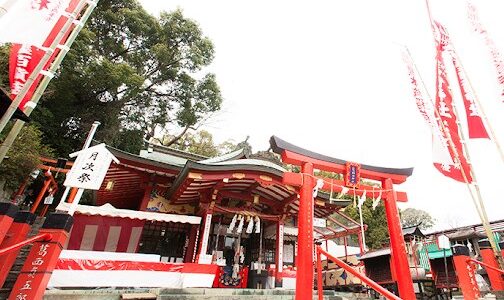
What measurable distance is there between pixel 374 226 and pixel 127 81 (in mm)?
25965

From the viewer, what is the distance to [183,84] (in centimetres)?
2811

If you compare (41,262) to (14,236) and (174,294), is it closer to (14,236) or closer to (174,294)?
(14,236)

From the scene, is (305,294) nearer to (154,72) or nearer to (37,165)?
(37,165)

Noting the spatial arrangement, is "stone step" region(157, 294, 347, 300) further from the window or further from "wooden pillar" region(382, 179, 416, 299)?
the window

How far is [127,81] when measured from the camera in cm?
2069

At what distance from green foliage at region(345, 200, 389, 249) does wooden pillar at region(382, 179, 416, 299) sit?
1995 centimetres

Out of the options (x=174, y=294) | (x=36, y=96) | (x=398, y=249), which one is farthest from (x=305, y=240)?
(x=36, y=96)

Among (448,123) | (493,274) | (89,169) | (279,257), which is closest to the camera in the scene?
(448,123)

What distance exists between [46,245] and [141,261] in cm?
551

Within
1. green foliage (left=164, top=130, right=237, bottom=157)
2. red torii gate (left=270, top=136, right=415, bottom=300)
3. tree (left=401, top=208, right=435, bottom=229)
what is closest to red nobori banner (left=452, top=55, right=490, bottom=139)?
red torii gate (left=270, top=136, right=415, bottom=300)

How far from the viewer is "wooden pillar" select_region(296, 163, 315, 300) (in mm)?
4945

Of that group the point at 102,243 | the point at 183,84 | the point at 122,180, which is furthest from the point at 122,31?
the point at 102,243

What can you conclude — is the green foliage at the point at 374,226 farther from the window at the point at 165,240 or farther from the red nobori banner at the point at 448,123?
the red nobori banner at the point at 448,123

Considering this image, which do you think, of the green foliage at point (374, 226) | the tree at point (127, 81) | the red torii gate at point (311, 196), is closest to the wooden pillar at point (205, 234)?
the red torii gate at point (311, 196)
